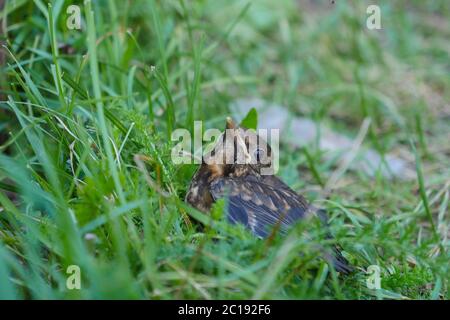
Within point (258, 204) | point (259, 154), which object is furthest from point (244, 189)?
point (259, 154)

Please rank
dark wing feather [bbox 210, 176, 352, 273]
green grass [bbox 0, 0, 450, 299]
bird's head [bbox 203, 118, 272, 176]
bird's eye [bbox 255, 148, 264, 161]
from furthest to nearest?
1. bird's eye [bbox 255, 148, 264, 161]
2. bird's head [bbox 203, 118, 272, 176]
3. dark wing feather [bbox 210, 176, 352, 273]
4. green grass [bbox 0, 0, 450, 299]

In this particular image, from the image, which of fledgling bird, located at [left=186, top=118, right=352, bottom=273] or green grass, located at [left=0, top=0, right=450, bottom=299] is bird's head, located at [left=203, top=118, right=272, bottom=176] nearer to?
fledgling bird, located at [left=186, top=118, right=352, bottom=273]

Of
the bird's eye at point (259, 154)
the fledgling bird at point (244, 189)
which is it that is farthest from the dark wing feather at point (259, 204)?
the bird's eye at point (259, 154)

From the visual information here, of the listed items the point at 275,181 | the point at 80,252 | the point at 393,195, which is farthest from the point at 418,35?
the point at 80,252

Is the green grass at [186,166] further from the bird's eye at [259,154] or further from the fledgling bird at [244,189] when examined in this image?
the bird's eye at [259,154]

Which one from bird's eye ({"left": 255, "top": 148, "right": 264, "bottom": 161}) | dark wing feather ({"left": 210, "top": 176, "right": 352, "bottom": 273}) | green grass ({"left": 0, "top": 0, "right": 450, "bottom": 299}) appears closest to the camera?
green grass ({"left": 0, "top": 0, "right": 450, "bottom": 299})

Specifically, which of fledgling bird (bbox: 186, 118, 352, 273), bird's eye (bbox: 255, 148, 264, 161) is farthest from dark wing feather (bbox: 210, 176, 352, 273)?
bird's eye (bbox: 255, 148, 264, 161)
